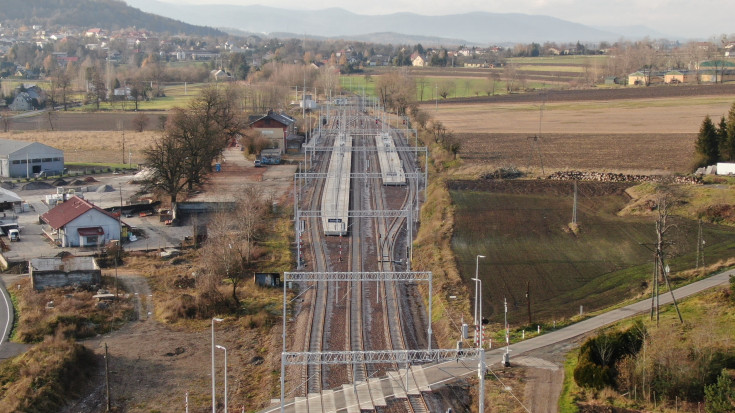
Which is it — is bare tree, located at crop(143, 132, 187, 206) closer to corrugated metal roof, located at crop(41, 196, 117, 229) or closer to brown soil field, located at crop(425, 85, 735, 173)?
corrugated metal roof, located at crop(41, 196, 117, 229)

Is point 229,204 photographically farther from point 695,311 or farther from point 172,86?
point 172,86

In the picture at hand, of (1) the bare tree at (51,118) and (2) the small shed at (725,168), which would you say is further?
(1) the bare tree at (51,118)

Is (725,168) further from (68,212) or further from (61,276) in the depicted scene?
(61,276)

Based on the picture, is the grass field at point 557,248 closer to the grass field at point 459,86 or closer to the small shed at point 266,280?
the small shed at point 266,280

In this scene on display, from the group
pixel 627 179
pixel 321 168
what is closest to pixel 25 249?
pixel 321 168

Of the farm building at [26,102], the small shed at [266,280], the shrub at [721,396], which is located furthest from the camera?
the farm building at [26,102]

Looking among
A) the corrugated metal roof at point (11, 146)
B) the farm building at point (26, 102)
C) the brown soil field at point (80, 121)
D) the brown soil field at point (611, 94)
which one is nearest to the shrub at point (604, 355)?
the corrugated metal roof at point (11, 146)

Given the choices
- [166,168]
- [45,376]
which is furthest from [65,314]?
[166,168]
